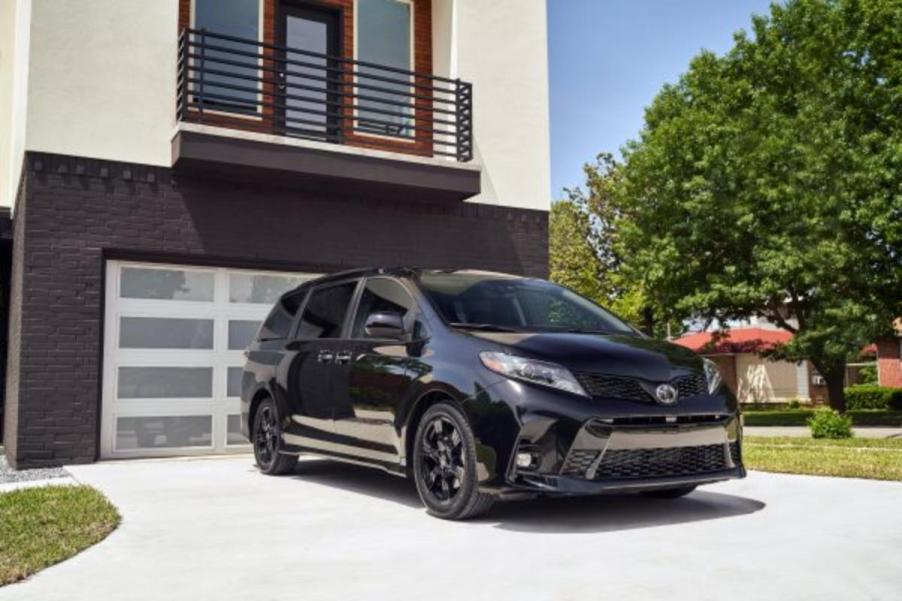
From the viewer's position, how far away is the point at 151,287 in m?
11.7

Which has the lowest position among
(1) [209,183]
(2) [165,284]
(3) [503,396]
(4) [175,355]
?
(3) [503,396]

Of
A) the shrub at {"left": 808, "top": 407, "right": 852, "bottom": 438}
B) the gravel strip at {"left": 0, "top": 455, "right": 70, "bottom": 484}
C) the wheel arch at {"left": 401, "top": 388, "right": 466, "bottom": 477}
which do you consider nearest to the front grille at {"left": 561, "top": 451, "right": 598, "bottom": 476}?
the wheel arch at {"left": 401, "top": 388, "right": 466, "bottom": 477}

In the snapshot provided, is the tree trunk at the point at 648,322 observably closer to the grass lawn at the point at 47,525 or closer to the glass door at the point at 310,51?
the glass door at the point at 310,51

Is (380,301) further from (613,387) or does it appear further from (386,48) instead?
(386,48)

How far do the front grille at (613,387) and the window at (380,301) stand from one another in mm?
1793

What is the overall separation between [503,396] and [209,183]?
7.21 meters

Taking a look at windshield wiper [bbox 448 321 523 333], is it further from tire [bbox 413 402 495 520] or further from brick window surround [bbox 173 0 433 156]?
brick window surround [bbox 173 0 433 156]

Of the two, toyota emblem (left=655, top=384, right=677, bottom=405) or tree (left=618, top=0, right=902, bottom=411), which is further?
tree (left=618, top=0, right=902, bottom=411)

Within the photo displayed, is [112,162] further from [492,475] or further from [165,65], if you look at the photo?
[492,475]

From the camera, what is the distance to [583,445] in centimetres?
577

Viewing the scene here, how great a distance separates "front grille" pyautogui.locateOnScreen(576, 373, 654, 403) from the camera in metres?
5.91

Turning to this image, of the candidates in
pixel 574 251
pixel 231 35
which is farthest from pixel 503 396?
pixel 574 251

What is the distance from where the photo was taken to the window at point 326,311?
8195 mm

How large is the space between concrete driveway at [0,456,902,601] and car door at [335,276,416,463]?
1.60 ft
